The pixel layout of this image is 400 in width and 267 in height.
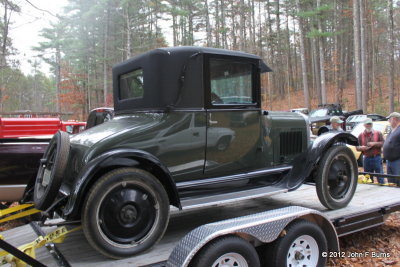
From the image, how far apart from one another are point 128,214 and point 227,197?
1171mm

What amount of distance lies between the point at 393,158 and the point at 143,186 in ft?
17.6

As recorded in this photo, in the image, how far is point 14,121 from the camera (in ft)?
22.2

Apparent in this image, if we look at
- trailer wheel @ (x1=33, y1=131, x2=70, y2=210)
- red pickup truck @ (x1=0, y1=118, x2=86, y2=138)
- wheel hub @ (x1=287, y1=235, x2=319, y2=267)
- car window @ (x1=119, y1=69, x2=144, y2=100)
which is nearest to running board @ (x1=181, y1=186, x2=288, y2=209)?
wheel hub @ (x1=287, y1=235, x2=319, y2=267)

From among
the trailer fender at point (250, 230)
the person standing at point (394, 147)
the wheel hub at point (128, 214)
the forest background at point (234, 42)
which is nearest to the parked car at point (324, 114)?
the forest background at point (234, 42)

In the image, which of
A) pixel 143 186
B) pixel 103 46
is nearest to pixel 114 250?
pixel 143 186

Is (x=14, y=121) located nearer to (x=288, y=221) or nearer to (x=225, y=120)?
(x=225, y=120)

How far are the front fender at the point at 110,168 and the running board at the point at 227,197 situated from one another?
23 centimetres

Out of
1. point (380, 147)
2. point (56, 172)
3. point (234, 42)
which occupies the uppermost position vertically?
point (234, 42)

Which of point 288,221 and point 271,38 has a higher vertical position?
point 271,38

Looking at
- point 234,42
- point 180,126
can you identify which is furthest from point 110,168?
point 234,42

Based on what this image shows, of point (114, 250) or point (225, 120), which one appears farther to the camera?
point (225, 120)

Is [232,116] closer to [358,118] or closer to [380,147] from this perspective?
[380,147]

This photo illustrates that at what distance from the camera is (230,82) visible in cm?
397

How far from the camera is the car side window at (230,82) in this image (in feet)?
12.6
